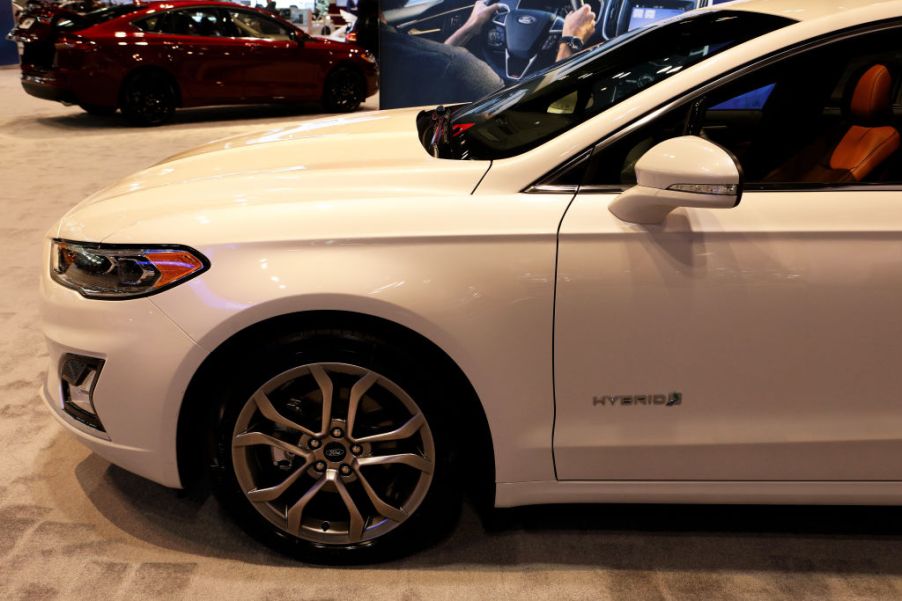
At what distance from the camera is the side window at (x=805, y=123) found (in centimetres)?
178

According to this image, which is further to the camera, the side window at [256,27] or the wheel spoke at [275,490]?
the side window at [256,27]

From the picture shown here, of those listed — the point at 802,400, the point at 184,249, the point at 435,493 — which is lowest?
the point at 435,493

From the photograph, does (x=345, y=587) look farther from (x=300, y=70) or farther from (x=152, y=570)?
(x=300, y=70)

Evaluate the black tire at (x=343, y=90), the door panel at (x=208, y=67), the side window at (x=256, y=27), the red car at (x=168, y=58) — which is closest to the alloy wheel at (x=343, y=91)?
the black tire at (x=343, y=90)

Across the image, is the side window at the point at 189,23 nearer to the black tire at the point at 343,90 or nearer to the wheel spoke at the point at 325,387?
the black tire at the point at 343,90

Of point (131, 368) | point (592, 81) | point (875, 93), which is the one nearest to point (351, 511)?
point (131, 368)

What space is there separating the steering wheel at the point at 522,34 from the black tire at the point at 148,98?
336cm

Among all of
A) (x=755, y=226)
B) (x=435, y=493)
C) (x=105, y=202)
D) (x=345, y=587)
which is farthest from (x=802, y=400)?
(x=105, y=202)

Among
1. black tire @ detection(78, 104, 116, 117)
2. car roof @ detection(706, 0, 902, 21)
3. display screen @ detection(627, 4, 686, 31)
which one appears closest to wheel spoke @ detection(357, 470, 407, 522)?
car roof @ detection(706, 0, 902, 21)

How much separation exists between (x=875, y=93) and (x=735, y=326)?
2.53 feet

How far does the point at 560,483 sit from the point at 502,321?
430 mm

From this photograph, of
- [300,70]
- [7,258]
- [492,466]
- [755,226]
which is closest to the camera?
[755,226]

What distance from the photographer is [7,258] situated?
169 inches

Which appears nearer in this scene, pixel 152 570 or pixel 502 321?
pixel 502 321
